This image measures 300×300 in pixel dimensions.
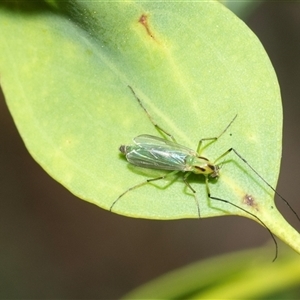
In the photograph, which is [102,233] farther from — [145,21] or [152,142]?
[145,21]

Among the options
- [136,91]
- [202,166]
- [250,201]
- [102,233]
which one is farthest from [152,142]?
[102,233]

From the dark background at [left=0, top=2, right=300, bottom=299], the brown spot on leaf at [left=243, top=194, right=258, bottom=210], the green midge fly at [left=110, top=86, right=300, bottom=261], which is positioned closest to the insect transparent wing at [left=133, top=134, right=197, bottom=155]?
the green midge fly at [left=110, top=86, right=300, bottom=261]

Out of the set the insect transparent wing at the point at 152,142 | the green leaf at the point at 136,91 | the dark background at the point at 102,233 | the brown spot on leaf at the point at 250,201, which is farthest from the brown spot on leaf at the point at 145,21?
the dark background at the point at 102,233

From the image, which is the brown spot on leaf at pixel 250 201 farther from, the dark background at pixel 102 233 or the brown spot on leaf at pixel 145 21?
the dark background at pixel 102 233

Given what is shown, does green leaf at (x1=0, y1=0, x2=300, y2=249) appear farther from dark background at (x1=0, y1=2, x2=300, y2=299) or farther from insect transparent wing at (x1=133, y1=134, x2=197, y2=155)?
dark background at (x1=0, y1=2, x2=300, y2=299)

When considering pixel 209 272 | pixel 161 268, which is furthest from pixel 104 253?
pixel 209 272

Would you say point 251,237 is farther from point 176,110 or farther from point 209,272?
point 176,110
